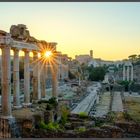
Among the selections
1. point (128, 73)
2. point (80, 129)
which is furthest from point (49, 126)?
point (128, 73)

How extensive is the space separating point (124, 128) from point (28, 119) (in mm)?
5940

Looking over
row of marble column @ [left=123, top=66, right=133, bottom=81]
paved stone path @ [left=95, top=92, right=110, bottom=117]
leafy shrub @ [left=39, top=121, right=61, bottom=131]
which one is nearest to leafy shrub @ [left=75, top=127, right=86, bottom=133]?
leafy shrub @ [left=39, top=121, right=61, bottom=131]

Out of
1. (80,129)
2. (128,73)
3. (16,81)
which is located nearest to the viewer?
(80,129)

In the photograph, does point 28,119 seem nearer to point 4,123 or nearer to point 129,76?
point 4,123

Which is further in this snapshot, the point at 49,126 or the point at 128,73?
the point at 128,73

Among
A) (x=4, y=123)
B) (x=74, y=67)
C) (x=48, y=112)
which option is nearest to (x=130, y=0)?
(x=4, y=123)

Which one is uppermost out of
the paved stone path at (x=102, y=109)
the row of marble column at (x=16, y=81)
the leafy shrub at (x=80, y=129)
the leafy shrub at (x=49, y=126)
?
the row of marble column at (x=16, y=81)

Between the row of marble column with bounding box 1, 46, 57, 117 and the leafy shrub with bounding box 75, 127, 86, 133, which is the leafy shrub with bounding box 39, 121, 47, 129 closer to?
the leafy shrub with bounding box 75, 127, 86, 133

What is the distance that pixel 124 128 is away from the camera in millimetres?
20078

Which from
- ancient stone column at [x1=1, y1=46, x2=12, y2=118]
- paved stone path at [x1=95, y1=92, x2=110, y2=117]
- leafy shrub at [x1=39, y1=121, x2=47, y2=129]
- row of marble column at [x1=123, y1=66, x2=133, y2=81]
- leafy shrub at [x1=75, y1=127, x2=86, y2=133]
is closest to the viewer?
ancient stone column at [x1=1, y1=46, x2=12, y2=118]

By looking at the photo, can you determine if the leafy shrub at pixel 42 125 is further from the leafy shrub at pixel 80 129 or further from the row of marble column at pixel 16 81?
the row of marble column at pixel 16 81

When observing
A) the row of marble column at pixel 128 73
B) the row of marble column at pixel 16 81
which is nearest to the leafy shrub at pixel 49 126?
the row of marble column at pixel 16 81

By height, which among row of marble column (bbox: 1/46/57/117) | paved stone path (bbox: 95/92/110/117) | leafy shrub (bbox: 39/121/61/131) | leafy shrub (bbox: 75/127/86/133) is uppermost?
row of marble column (bbox: 1/46/57/117)

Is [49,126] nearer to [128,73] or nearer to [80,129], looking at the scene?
[80,129]
